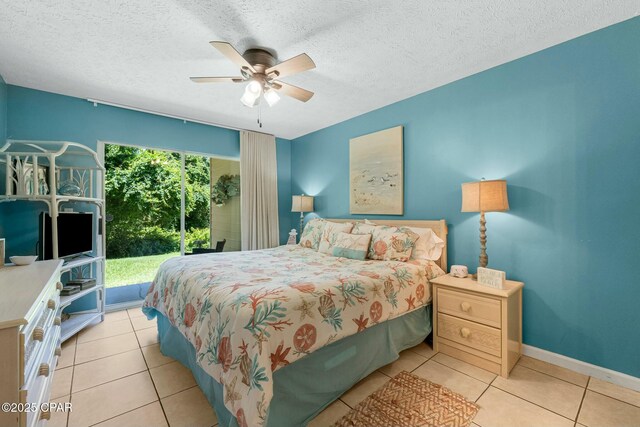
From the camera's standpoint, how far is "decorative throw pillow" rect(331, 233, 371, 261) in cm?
268

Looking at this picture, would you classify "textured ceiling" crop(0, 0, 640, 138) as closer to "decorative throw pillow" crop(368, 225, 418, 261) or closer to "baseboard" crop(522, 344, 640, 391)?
"decorative throw pillow" crop(368, 225, 418, 261)

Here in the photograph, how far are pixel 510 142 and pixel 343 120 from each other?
218cm

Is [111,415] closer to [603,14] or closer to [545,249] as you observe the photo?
[545,249]

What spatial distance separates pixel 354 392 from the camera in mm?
1772

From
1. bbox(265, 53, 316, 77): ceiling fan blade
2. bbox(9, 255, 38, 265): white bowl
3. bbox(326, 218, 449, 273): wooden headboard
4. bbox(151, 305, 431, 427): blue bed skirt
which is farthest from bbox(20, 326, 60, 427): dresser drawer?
bbox(326, 218, 449, 273): wooden headboard

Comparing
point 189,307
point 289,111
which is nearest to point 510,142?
point 289,111

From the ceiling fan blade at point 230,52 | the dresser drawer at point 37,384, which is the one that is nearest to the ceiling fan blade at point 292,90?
the ceiling fan blade at point 230,52

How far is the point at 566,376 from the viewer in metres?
1.93

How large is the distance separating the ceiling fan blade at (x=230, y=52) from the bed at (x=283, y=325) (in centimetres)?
155

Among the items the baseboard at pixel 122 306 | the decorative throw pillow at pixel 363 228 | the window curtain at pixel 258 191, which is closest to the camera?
the decorative throw pillow at pixel 363 228

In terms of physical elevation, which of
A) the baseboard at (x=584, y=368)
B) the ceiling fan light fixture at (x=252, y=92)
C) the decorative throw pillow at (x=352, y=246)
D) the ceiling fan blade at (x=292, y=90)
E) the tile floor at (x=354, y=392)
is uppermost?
the ceiling fan blade at (x=292, y=90)

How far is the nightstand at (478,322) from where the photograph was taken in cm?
194

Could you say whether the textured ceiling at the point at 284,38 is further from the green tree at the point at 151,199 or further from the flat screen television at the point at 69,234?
the flat screen television at the point at 69,234

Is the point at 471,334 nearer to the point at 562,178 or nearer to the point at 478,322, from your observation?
the point at 478,322
